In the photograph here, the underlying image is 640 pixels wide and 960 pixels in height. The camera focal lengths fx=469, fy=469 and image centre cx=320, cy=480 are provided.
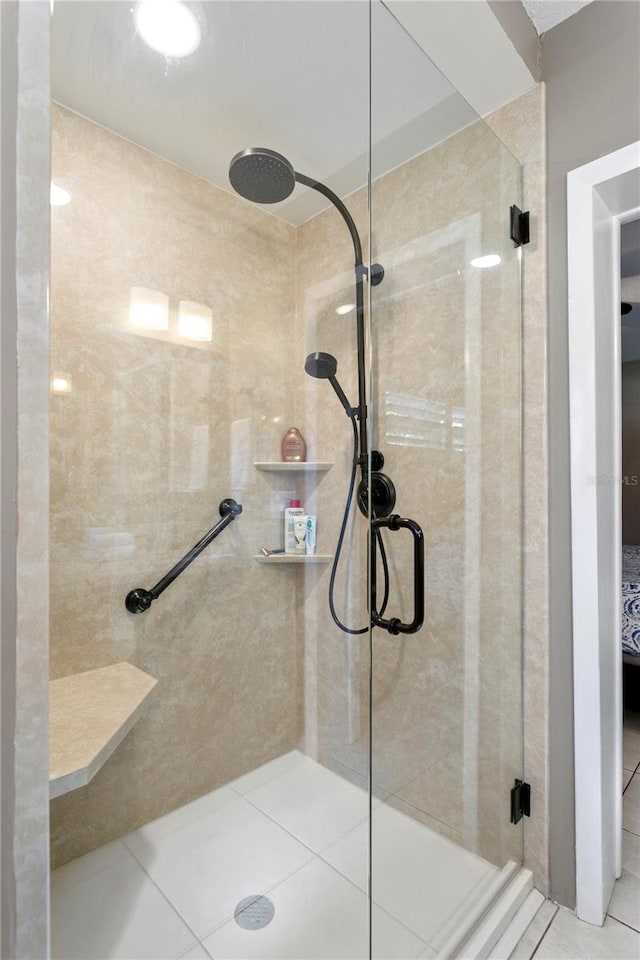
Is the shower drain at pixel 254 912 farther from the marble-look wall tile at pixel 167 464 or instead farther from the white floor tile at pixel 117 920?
the marble-look wall tile at pixel 167 464

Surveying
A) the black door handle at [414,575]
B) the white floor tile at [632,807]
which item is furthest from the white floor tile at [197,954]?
the white floor tile at [632,807]

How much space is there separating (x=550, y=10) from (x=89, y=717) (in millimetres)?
2025

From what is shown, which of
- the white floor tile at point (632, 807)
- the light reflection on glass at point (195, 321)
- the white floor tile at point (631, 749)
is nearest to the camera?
the light reflection on glass at point (195, 321)

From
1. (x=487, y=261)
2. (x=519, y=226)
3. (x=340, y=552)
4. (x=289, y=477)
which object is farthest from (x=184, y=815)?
(x=519, y=226)

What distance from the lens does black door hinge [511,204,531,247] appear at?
4.50 ft

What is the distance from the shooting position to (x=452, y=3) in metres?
1.11

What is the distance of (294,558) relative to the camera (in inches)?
50.2

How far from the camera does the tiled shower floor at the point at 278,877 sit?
88 cm

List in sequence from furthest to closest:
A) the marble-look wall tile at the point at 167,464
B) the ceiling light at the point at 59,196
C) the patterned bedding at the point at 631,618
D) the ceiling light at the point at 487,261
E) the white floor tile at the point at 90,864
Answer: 1. the patterned bedding at the point at 631,618
2. the ceiling light at the point at 487,261
3. the marble-look wall tile at the point at 167,464
4. the ceiling light at the point at 59,196
5. the white floor tile at the point at 90,864

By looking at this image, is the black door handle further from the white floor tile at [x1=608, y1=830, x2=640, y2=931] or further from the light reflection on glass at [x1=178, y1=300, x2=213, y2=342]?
the white floor tile at [x1=608, y1=830, x2=640, y2=931]

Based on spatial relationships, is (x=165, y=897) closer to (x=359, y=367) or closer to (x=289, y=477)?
(x=289, y=477)

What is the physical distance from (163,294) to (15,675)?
850 millimetres

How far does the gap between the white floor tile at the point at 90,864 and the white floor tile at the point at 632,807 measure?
176 cm

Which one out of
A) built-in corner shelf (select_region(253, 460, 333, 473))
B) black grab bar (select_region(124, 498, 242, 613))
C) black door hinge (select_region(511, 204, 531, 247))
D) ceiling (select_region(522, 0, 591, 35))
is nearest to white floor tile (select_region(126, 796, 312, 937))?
black grab bar (select_region(124, 498, 242, 613))
